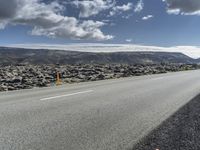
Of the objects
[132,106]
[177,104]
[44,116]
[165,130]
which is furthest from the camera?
[177,104]

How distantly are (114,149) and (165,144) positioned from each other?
961 millimetres

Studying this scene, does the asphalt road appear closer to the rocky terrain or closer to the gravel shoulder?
the gravel shoulder

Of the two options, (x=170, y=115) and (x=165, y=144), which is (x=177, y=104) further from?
(x=165, y=144)

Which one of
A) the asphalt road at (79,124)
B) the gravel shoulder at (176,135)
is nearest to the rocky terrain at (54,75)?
the asphalt road at (79,124)

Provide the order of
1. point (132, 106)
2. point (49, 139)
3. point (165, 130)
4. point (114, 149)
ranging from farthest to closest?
point (132, 106)
point (165, 130)
point (49, 139)
point (114, 149)

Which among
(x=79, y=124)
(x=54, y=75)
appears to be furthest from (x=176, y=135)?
(x=54, y=75)

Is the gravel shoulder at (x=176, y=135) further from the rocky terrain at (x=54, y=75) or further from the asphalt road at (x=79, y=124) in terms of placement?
the rocky terrain at (x=54, y=75)

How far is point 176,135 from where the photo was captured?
6.56 m

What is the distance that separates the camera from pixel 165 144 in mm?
5832

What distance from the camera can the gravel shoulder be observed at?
5.70 metres

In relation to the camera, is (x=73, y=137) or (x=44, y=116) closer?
(x=73, y=137)

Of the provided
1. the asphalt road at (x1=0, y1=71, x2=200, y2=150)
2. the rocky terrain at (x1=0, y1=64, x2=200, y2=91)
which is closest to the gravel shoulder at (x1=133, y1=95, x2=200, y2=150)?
the asphalt road at (x1=0, y1=71, x2=200, y2=150)

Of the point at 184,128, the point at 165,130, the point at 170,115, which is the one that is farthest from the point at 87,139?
the point at 170,115

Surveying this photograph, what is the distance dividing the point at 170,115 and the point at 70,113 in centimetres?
268
